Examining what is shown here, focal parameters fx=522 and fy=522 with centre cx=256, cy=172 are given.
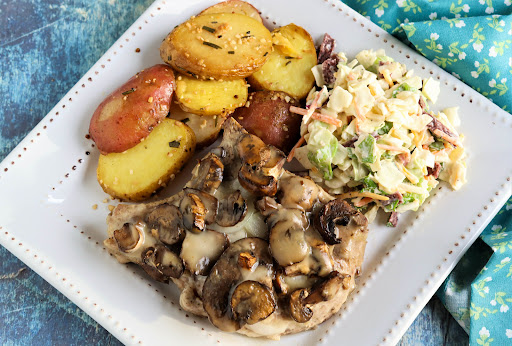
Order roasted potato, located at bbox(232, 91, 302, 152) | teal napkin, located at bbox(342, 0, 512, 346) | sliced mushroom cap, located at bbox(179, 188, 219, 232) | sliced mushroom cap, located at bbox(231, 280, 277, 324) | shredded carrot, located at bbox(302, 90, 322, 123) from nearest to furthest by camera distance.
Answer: sliced mushroom cap, located at bbox(231, 280, 277, 324) < sliced mushroom cap, located at bbox(179, 188, 219, 232) < shredded carrot, located at bbox(302, 90, 322, 123) < roasted potato, located at bbox(232, 91, 302, 152) < teal napkin, located at bbox(342, 0, 512, 346)

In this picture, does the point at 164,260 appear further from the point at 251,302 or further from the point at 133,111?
the point at 133,111

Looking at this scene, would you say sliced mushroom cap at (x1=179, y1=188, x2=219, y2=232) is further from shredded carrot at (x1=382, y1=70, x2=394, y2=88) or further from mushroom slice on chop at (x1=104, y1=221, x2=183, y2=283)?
shredded carrot at (x1=382, y1=70, x2=394, y2=88)

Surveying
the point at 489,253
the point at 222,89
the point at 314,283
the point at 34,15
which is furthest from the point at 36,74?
the point at 489,253

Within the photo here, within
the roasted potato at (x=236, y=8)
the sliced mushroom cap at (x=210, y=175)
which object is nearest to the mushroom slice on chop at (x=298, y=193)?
the sliced mushroom cap at (x=210, y=175)

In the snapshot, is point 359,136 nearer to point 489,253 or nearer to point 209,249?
point 209,249

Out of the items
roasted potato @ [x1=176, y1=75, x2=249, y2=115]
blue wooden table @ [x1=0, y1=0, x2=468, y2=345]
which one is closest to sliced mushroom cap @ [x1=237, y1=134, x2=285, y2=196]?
roasted potato @ [x1=176, y1=75, x2=249, y2=115]

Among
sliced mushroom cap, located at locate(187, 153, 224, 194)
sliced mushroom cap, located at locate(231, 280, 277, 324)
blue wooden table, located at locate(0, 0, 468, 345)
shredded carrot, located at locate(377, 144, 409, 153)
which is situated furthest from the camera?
blue wooden table, located at locate(0, 0, 468, 345)

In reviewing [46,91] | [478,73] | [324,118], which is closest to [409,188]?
[324,118]
